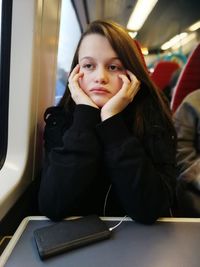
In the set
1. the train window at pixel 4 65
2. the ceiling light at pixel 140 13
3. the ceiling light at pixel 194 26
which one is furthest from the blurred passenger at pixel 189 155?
the ceiling light at pixel 194 26

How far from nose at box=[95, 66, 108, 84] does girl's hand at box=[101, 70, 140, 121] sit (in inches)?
2.0

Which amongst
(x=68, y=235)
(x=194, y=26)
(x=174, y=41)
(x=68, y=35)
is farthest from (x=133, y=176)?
(x=174, y=41)

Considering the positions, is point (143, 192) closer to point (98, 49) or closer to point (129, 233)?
point (129, 233)

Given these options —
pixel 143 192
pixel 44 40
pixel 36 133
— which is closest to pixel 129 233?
pixel 143 192

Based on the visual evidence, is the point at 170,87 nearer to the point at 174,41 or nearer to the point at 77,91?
the point at 77,91

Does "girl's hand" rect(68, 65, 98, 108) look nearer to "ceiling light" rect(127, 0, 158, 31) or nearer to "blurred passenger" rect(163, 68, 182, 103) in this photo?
"blurred passenger" rect(163, 68, 182, 103)

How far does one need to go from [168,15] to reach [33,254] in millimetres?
3128

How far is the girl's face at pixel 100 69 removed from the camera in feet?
2.65

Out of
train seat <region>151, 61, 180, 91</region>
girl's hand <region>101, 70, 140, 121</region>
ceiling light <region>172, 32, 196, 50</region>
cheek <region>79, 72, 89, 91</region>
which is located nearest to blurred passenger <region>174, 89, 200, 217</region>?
Result: girl's hand <region>101, 70, 140, 121</region>

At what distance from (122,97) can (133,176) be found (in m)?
0.24

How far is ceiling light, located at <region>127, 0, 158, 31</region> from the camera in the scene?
2240mm

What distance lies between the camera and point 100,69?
803mm

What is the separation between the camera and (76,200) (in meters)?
0.75

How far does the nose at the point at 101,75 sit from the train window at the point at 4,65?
0.33 m
